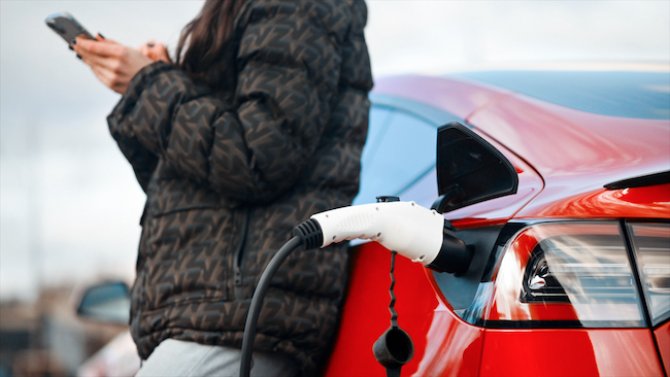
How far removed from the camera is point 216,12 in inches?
80.0

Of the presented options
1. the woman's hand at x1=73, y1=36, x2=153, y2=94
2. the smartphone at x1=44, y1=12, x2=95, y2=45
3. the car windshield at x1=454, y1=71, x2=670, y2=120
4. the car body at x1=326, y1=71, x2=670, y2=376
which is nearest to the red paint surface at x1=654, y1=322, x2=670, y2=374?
the car body at x1=326, y1=71, x2=670, y2=376

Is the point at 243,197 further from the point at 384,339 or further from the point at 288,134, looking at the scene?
the point at 384,339

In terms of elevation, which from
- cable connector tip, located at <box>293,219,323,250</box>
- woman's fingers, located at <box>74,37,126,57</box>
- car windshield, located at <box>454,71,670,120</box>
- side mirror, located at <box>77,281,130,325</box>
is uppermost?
woman's fingers, located at <box>74,37,126,57</box>

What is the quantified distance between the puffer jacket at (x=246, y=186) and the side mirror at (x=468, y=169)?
376 millimetres

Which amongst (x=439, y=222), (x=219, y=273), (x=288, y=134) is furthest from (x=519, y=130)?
(x=219, y=273)

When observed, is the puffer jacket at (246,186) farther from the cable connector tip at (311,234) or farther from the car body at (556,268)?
the cable connector tip at (311,234)

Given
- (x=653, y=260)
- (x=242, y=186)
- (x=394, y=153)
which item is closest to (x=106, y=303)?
(x=394, y=153)

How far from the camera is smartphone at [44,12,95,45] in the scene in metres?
2.15

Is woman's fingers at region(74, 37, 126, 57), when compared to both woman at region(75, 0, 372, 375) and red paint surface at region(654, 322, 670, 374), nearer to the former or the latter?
woman at region(75, 0, 372, 375)

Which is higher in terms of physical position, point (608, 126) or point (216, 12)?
point (216, 12)

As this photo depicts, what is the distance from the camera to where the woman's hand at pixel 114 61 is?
2.03m

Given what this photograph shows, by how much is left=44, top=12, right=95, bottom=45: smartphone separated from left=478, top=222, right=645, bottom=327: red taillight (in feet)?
4.24

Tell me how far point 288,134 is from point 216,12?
396 millimetres

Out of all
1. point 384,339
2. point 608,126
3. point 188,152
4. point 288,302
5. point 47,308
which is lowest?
point 47,308
